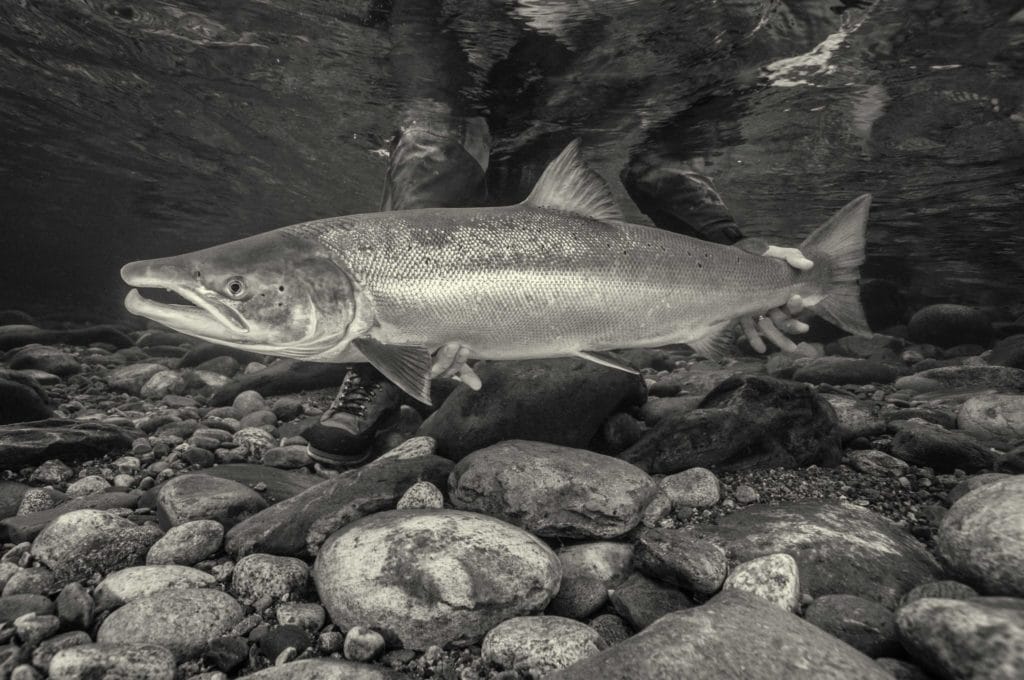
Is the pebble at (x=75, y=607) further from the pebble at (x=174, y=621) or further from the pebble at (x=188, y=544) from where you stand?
the pebble at (x=188, y=544)

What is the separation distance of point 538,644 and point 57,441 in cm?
422

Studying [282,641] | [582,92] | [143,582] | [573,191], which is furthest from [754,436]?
[582,92]

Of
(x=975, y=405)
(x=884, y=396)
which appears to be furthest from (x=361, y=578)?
(x=884, y=396)

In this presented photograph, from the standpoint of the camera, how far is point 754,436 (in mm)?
3703

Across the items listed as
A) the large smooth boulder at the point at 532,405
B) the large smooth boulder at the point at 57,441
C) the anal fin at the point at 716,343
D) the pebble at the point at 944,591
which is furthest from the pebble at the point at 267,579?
the anal fin at the point at 716,343

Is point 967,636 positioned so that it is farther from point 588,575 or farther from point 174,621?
point 174,621

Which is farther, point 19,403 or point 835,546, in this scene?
point 19,403

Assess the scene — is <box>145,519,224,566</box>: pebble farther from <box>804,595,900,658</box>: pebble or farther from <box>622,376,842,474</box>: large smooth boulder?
<box>804,595,900,658</box>: pebble

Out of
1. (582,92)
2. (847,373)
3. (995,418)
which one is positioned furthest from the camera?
(582,92)

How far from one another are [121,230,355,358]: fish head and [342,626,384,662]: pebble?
1.57 metres

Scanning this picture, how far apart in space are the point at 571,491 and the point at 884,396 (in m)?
5.57

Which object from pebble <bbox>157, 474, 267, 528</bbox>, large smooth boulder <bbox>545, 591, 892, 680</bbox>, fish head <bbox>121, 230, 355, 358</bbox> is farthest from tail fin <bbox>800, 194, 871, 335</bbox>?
pebble <bbox>157, 474, 267, 528</bbox>

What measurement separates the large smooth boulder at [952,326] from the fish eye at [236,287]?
15.7 m

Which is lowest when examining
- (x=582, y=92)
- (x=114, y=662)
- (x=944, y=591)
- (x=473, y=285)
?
(x=114, y=662)
